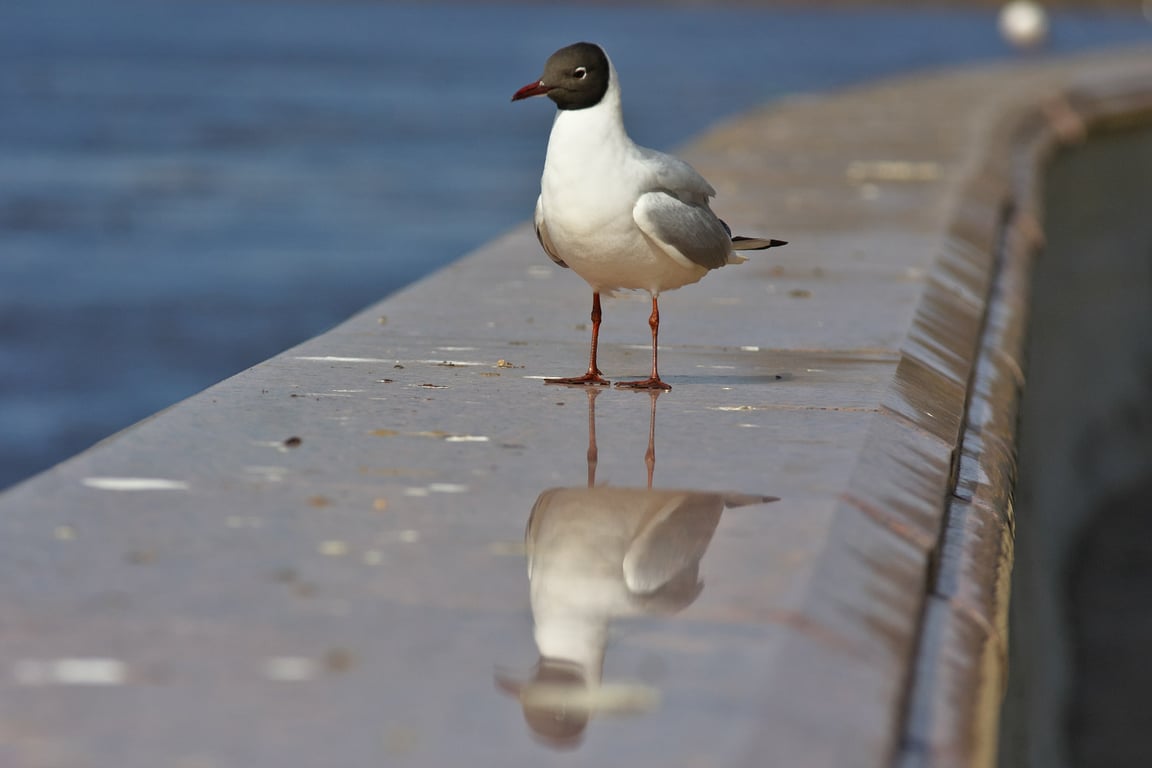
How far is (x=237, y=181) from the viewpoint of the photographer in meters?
22.3

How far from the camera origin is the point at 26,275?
15.9m

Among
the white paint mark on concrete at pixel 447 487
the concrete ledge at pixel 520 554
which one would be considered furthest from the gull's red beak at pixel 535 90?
the white paint mark on concrete at pixel 447 487

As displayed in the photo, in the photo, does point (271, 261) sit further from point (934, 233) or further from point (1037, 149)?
point (934, 233)

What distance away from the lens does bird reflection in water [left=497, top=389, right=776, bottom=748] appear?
243cm

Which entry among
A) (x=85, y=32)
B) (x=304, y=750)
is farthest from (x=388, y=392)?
(x=85, y=32)

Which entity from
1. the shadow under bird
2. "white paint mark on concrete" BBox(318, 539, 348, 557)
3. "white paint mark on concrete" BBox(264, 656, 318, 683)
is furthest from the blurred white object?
"white paint mark on concrete" BBox(264, 656, 318, 683)

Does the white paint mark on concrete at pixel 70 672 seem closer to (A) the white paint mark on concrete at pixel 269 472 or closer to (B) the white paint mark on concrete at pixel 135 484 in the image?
(B) the white paint mark on concrete at pixel 135 484

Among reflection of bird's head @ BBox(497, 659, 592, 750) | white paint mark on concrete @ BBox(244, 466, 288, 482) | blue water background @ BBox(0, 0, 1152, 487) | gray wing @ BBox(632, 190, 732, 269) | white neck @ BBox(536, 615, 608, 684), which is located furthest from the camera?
blue water background @ BBox(0, 0, 1152, 487)

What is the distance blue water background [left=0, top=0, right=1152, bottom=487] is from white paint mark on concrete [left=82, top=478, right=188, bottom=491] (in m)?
6.86

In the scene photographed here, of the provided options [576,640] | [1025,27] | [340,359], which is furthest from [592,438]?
[1025,27]

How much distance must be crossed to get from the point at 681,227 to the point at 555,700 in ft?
6.40

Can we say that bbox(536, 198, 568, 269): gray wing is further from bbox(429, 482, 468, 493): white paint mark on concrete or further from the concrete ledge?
bbox(429, 482, 468, 493): white paint mark on concrete

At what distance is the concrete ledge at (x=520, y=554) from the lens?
2.34 meters

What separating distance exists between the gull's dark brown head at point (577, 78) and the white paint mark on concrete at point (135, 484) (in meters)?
1.29
